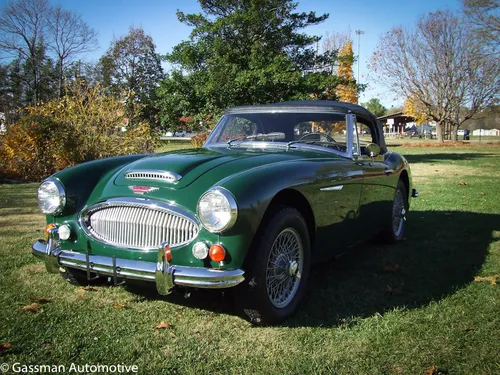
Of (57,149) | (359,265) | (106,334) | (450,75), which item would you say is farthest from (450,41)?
(106,334)

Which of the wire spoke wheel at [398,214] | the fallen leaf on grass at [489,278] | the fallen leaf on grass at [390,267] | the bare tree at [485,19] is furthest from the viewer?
the bare tree at [485,19]

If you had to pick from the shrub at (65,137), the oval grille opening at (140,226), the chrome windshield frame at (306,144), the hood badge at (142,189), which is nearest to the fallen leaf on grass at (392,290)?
the chrome windshield frame at (306,144)

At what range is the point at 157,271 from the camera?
8.95 ft

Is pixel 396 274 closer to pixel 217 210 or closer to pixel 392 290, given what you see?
pixel 392 290

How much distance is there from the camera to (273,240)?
2.95m

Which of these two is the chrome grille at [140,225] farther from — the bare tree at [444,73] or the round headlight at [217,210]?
the bare tree at [444,73]

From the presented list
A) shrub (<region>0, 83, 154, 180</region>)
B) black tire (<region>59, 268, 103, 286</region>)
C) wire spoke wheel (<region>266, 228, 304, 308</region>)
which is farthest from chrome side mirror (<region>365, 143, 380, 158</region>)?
shrub (<region>0, 83, 154, 180</region>)

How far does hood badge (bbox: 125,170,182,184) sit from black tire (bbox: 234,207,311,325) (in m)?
0.69

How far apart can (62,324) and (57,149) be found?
30.9ft

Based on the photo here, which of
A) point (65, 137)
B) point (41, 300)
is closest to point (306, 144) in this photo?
point (41, 300)

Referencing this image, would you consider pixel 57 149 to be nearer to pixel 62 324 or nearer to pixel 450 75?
pixel 62 324

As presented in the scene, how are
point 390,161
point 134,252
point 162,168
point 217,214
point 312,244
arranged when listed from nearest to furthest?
point 217,214, point 134,252, point 162,168, point 312,244, point 390,161

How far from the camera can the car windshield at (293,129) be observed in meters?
4.45

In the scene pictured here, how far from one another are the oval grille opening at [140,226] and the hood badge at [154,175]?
24 centimetres
